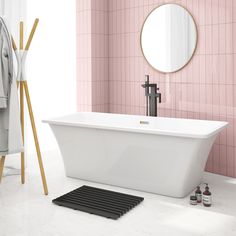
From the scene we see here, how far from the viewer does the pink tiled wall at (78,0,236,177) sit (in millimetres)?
4102

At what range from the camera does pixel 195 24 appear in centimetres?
432

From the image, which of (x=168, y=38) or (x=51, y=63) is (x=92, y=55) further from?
(x=168, y=38)

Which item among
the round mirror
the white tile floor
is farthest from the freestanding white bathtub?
the round mirror

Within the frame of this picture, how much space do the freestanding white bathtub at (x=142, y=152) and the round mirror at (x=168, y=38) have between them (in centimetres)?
81

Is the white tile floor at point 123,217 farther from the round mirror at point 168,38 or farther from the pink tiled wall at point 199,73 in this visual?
the round mirror at point 168,38

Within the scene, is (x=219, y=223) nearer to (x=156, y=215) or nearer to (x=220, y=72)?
(x=156, y=215)

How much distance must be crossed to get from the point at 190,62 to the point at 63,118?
165cm

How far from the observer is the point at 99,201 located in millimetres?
3369

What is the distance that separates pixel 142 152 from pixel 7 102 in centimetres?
136

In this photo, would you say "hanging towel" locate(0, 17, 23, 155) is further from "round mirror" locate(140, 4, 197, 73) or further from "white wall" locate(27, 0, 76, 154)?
"round mirror" locate(140, 4, 197, 73)

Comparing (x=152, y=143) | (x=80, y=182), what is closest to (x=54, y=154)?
(x=80, y=182)

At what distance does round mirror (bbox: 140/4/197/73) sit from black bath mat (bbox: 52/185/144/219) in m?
1.82

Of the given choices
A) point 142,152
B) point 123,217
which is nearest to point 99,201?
point 123,217

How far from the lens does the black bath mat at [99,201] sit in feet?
10.3
